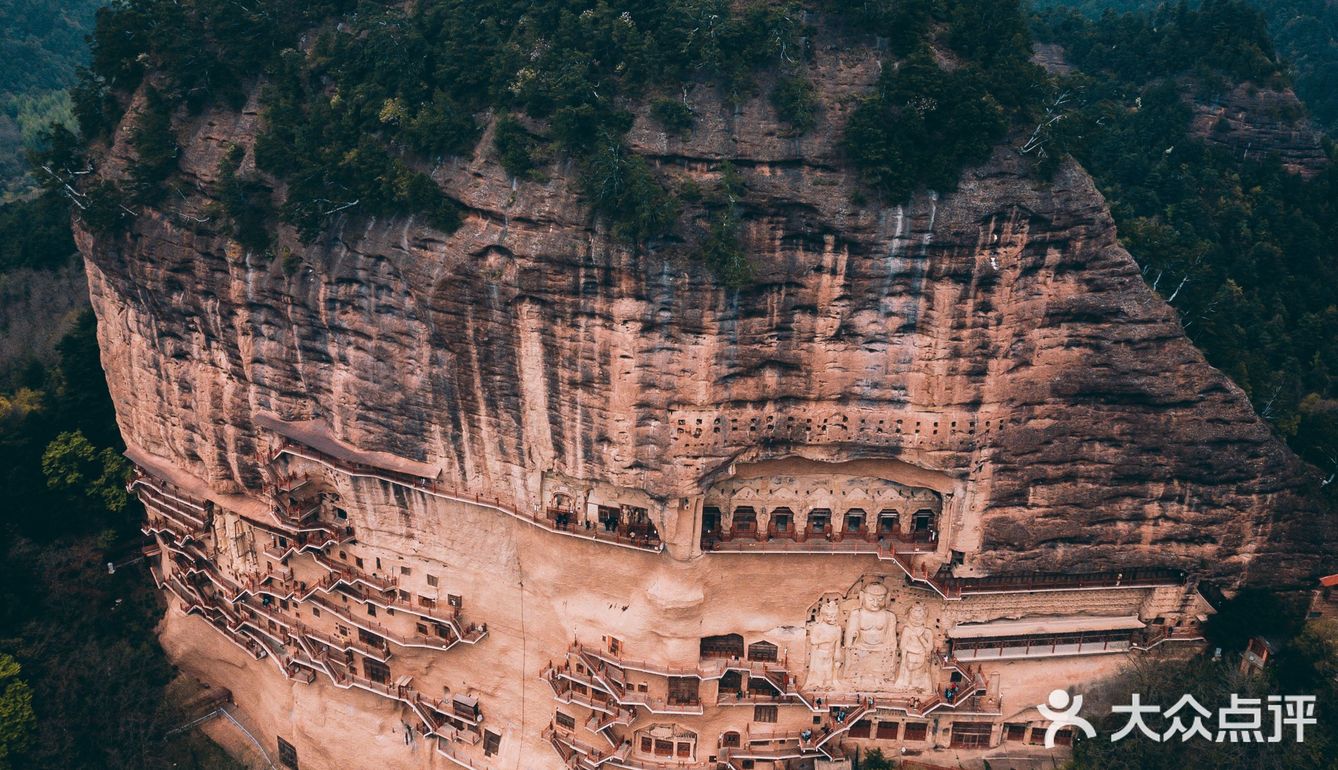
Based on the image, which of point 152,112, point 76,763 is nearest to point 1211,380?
point 152,112

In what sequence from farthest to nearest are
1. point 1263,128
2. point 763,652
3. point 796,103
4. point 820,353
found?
1. point 1263,128
2. point 763,652
3. point 820,353
4. point 796,103

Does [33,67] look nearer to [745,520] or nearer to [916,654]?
[745,520]

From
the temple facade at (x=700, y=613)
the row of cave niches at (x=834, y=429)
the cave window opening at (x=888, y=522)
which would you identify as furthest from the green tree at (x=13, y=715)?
the cave window opening at (x=888, y=522)

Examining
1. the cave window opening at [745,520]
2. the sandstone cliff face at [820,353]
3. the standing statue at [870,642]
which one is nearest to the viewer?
Result: the sandstone cliff face at [820,353]

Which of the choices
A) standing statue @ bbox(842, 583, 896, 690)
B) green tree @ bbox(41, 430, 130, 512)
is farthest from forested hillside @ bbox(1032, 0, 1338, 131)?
green tree @ bbox(41, 430, 130, 512)

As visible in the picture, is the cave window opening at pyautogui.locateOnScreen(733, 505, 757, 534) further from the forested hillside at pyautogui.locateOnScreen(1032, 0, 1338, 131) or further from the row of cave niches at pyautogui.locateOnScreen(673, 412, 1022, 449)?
the forested hillside at pyautogui.locateOnScreen(1032, 0, 1338, 131)

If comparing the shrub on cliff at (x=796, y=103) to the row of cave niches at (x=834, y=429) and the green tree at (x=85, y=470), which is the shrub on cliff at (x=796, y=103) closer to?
the row of cave niches at (x=834, y=429)

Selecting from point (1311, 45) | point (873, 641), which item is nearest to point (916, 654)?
point (873, 641)
